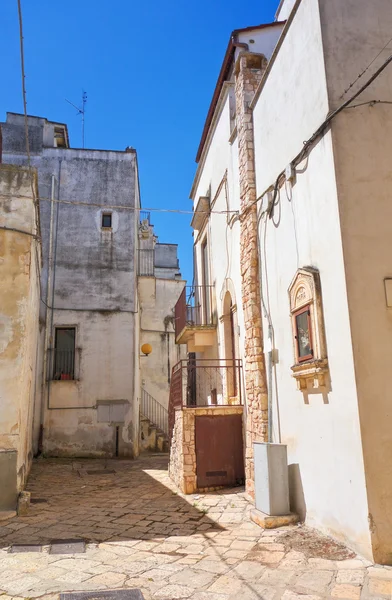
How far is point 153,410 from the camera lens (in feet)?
72.2

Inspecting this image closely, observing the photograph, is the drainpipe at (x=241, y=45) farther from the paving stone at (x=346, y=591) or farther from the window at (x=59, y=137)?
the window at (x=59, y=137)

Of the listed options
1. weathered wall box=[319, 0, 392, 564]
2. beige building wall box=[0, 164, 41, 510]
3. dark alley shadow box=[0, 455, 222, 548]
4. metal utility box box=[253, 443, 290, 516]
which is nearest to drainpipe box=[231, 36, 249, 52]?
weathered wall box=[319, 0, 392, 564]

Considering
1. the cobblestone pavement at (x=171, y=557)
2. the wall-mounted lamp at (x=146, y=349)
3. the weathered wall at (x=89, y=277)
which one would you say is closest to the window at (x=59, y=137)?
the weathered wall at (x=89, y=277)

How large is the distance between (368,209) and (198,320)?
9.14 meters

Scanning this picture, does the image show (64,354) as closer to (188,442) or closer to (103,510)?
(188,442)

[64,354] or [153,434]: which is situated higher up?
[64,354]

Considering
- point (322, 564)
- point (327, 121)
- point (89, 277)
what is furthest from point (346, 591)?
point (89, 277)

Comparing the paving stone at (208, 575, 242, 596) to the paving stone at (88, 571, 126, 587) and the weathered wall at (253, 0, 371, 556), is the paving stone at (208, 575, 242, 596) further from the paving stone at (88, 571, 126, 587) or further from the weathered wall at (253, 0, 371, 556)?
the weathered wall at (253, 0, 371, 556)

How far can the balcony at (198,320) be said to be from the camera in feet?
41.2

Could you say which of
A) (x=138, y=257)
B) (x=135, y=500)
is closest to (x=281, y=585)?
(x=135, y=500)

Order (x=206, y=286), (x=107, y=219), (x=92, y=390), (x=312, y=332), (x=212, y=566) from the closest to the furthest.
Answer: (x=212, y=566) → (x=312, y=332) → (x=206, y=286) → (x=92, y=390) → (x=107, y=219)

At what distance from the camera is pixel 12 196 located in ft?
29.0

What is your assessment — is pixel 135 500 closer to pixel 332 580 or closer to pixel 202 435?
pixel 202 435

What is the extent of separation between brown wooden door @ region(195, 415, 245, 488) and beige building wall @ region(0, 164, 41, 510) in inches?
130
